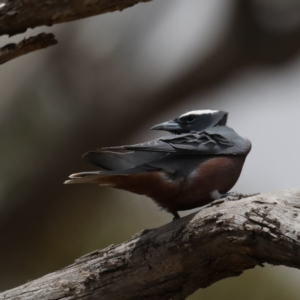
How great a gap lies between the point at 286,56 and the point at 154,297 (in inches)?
79.4

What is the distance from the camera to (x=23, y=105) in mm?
3350

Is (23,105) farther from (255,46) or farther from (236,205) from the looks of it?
(236,205)

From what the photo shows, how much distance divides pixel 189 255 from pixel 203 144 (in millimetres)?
365

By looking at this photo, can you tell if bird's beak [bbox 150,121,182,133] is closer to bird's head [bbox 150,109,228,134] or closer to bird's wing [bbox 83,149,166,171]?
bird's head [bbox 150,109,228,134]

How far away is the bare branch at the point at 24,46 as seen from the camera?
1.77 m

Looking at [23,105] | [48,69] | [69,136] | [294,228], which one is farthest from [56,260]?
[294,228]

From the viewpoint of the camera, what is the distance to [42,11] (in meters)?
1.76

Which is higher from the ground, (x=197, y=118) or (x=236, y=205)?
(x=197, y=118)

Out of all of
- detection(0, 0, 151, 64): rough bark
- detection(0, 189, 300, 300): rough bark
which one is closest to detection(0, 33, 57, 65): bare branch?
detection(0, 0, 151, 64): rough bark

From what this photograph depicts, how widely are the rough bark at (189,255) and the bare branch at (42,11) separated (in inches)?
32.3

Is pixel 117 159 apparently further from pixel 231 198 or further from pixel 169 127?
pixel 231 198

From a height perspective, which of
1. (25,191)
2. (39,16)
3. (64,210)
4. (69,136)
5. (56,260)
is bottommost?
(56,260)

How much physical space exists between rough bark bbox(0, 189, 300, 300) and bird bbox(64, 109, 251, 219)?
113mm

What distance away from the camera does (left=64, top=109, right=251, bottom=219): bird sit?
1.48 metres
